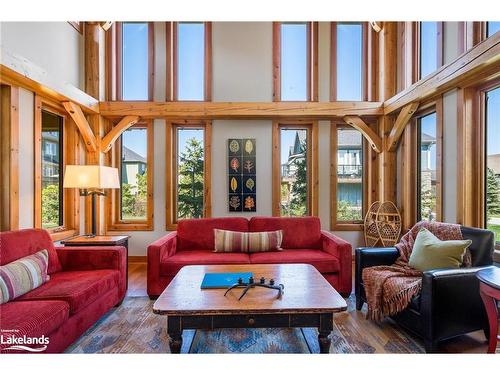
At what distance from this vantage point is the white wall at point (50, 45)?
9.70 feet

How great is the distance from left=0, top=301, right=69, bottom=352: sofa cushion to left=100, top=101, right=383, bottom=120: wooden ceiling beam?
295 centimetres

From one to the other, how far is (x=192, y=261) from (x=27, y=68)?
8.20 ft

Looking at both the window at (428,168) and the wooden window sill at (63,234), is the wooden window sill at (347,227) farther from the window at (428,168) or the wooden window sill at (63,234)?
the wooden window sill at (63,234)

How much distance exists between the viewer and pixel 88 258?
8.77ft

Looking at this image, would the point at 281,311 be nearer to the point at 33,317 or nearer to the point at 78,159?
the point at 33,317

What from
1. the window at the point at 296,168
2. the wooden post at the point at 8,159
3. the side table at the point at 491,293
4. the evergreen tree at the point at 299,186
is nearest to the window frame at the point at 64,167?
the wooden post at the point at 8,159

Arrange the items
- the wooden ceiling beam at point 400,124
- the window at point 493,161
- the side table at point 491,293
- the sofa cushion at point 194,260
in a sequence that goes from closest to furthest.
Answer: the side table at point 491,293 < the window at point 493,161 < the sofa cushion at point 194,260 < the wooden ceiling beam at point 400,124

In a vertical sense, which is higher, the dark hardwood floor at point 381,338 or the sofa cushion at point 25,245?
the sofa cushion at point 25,245

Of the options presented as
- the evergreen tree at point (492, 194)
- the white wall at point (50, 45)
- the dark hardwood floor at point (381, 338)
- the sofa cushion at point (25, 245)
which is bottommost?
the dark hardwood floor at point (381, 338)

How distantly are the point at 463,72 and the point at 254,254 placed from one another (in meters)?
2.77

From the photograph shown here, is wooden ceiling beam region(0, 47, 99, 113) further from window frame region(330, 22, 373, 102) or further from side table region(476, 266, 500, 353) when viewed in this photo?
side table region(476, 266, 500, 353)

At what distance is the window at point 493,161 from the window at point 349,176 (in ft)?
6.03

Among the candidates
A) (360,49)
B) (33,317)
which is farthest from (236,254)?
(360,49)

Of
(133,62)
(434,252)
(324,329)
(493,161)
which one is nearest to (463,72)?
(493,161)
